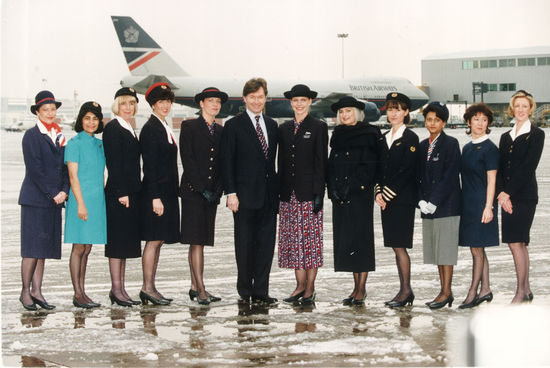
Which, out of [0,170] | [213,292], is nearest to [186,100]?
[0,170]

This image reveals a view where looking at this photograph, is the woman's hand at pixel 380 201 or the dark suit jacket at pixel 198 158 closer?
the woman's hand at pixel 380 201

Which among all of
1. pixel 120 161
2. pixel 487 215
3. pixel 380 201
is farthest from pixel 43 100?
pixel 487 215

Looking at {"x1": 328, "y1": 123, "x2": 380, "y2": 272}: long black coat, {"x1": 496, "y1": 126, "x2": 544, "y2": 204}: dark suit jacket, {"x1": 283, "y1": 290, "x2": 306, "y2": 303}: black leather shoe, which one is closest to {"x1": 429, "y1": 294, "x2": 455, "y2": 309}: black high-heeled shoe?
{"x1": 328, "y1": 123, "x2": 380, "y2": 272}: long black coat

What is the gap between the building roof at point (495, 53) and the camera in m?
59.9

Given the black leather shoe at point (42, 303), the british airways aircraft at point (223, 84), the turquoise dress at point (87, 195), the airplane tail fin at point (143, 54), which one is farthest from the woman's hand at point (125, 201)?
the airplane tail fin at point (143, 54)

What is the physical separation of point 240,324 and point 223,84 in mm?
44231

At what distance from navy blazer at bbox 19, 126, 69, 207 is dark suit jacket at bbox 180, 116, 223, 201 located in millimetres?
879

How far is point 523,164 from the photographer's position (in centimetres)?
508

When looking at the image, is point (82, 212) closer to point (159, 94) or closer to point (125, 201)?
point (125, 201)

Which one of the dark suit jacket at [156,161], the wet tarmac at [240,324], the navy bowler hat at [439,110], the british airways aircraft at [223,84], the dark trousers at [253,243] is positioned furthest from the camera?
the british airways aircraft at [223,84]

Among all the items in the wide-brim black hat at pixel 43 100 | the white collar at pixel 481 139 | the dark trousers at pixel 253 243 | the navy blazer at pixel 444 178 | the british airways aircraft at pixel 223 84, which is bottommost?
the dark trousers at pixel 253 243

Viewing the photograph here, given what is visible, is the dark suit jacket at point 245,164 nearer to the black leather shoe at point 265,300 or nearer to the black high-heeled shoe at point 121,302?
the black leather shoe at point 265,300

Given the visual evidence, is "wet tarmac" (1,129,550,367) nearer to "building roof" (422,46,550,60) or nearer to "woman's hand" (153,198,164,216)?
"woman's hand" (153,198,164,216)

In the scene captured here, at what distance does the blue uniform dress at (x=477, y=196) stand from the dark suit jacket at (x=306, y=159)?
3.40 ft
